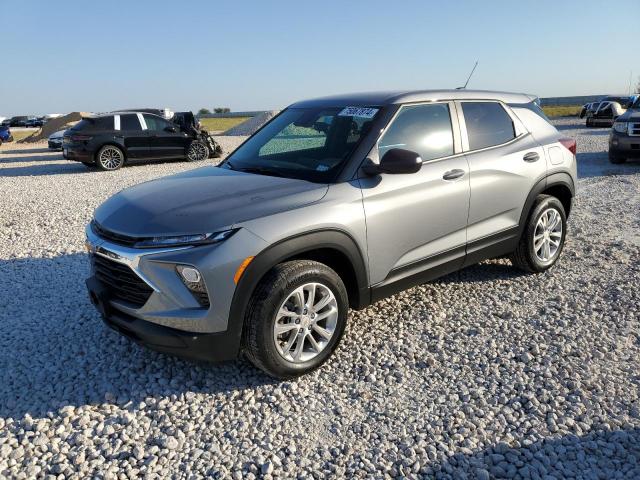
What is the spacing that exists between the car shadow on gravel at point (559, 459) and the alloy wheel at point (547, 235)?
98.1 inches

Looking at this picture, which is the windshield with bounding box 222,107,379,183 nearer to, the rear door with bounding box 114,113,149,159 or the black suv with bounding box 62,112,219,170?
the black suv with bounding box 62,112,219,170

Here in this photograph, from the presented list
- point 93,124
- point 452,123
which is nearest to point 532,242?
point 452,123

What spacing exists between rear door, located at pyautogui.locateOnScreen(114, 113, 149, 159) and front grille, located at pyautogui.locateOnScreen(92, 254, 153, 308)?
12470mm

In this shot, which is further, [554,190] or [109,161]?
[109,161]

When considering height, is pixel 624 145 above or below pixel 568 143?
below

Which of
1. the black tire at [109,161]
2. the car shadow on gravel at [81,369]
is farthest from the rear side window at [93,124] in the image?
the car shadow on gravel at [81,369]

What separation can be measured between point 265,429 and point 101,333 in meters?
1.88

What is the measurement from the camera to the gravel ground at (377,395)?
2707 millimetres

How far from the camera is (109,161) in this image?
14.7 m

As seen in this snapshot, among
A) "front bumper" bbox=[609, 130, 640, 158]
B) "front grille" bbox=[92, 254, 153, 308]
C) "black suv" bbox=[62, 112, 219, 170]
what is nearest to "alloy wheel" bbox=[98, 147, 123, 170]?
"black suv" bbox=[62, 112, 219, 170]

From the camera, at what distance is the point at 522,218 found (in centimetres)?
480

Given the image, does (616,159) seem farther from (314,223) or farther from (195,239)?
(195,239)

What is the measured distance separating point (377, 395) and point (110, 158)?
1347cm

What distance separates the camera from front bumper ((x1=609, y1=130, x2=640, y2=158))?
12.0 metres
